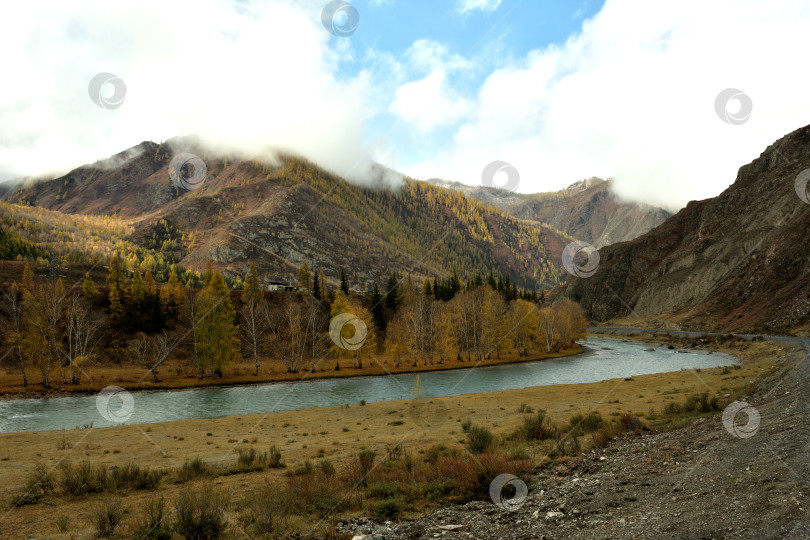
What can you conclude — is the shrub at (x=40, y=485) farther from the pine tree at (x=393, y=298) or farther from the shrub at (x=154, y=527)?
the pine tree at (x=393, y=298)

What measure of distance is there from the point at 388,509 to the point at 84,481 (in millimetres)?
12270

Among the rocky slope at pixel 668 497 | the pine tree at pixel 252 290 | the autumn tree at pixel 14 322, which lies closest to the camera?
the rocky slope at pixel 668 497

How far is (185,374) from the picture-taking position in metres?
70.2

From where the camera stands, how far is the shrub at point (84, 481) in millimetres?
15609

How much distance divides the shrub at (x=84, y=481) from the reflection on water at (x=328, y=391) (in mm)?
20135

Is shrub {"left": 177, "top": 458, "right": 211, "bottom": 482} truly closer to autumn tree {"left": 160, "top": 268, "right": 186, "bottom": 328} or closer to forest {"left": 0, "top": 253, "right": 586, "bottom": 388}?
forest {"left": 0, "top": 253, "right": 586, "bottom": 388}

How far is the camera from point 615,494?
10.6 metres

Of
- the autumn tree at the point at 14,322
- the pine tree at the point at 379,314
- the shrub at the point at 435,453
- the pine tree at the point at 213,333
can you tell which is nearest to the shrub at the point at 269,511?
the shrub at the point at 435,453

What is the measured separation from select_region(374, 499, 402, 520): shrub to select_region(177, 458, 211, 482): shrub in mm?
9830

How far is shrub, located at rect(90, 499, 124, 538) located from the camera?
37.3ft

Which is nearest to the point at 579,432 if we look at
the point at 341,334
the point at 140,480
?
the point at 140,480

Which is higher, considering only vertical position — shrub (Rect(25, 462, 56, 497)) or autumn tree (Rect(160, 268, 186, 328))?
autumn tree (Rect(160, 268, 186, 328))

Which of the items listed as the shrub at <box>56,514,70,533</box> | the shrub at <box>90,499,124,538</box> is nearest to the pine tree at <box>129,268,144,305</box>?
the shrub at <box>56,514,70,533</box>

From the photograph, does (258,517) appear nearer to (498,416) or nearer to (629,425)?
(629,425)
